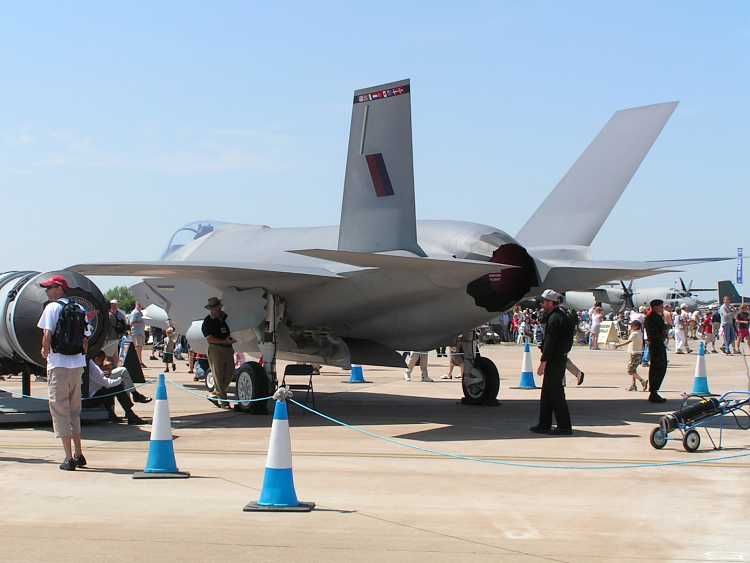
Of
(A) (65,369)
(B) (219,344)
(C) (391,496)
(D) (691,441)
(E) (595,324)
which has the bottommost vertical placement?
(C) (391,496)

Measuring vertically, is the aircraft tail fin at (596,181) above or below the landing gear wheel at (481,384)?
above

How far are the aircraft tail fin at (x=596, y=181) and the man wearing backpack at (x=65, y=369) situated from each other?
8008mm

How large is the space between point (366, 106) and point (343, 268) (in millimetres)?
2223

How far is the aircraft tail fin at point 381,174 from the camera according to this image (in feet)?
38.6

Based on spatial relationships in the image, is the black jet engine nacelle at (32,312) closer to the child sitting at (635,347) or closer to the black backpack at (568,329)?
the black backpack at (568,329)

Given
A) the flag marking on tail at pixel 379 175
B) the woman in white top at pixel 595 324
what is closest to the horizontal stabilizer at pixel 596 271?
the flag marking on tail at pixel 379 175

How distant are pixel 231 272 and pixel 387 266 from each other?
2366mm

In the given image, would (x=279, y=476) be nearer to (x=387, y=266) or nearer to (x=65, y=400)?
(x=65, y=400)

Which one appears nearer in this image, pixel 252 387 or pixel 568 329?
pixel 568 329

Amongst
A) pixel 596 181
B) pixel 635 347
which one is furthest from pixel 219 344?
pixel 635 347

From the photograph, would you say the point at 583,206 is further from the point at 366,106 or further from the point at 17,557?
→ the point at 17,557

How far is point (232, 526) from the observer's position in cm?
610

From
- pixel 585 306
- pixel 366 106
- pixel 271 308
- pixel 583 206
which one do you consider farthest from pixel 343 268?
pixel 585 306

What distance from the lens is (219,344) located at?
1362 cm
